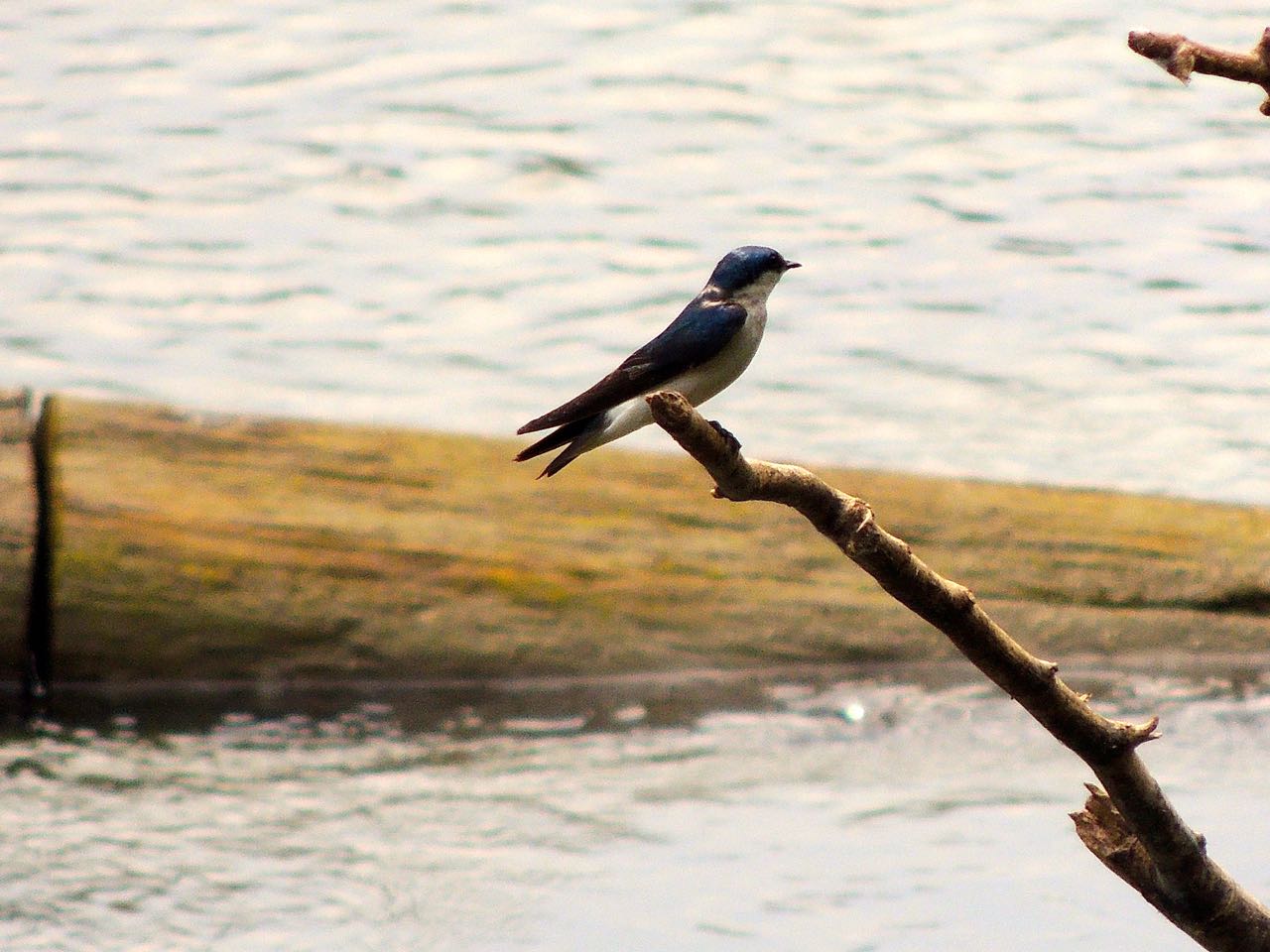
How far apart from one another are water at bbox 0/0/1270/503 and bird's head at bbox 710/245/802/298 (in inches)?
135

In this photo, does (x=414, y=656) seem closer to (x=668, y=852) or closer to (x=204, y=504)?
(x=204, y=504)

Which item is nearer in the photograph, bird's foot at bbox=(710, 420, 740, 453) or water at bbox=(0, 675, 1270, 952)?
bird's foot at bbox=(710, 420, 740, 453)

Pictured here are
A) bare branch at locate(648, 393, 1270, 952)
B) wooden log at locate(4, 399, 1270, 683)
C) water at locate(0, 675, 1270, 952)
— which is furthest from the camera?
wooden log at locate(4, 399, 1270, 683)

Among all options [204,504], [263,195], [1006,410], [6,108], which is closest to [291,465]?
[204,504]

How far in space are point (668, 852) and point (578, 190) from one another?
15.7ft

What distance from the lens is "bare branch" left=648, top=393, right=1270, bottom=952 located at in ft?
5.70

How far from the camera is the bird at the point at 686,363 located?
209 cm

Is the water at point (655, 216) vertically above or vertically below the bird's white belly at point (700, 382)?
below

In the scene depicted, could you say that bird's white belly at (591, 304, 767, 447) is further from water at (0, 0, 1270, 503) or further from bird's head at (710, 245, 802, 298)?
water at (0, 0, 1270, 503)

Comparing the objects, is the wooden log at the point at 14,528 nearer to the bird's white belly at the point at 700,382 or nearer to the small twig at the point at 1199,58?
the bird's white belly at the point at 700,382

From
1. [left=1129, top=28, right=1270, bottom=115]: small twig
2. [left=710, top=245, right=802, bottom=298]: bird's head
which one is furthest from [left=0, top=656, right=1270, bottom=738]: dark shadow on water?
[left=1129, top=28, right=1270, bottom=115]: small twig

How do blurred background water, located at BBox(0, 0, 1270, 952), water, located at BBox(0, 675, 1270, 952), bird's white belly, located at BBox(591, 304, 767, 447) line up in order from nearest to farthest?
bird's white belly, located at BBox(591, 304, 767, 447)
water, located at BBox(0, 675, 1270, 952)
blurred background water, located at BBox(0, 0, 1270, 952)

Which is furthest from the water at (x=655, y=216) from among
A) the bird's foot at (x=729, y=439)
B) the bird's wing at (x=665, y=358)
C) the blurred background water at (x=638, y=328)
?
the bird's foot at (x=729, y=439)

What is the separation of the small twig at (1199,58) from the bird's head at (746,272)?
92cm
